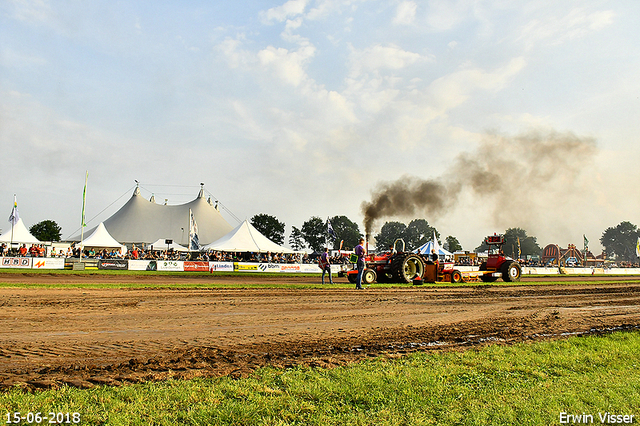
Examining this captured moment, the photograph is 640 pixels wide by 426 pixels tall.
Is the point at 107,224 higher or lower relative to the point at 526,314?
higher

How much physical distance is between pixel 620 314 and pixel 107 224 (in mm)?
51748

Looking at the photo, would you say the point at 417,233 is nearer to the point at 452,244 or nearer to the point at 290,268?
the point at 452,244

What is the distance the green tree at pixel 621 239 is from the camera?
169625 mm

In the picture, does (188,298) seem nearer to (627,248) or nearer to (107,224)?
(107,224)

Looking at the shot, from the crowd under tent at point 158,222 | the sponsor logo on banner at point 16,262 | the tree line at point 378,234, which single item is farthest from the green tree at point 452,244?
the sponsor logo on banner at point 16,262

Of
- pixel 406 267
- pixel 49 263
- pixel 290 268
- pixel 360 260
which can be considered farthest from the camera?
pixel 290 268

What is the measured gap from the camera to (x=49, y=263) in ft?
98.5

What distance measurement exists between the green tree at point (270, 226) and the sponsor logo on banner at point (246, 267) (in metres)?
67.2

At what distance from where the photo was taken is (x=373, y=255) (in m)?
19.7

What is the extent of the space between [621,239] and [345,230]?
420 ft

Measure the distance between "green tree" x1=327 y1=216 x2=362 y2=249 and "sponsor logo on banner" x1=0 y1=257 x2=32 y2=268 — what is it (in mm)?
84612

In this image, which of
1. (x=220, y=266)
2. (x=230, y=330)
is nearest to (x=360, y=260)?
(x=230, y=330)

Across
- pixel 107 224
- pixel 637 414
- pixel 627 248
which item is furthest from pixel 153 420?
pixel 627 248

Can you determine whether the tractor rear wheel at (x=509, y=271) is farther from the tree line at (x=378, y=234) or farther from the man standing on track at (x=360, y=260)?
the tree line at (x=378, y=234)
